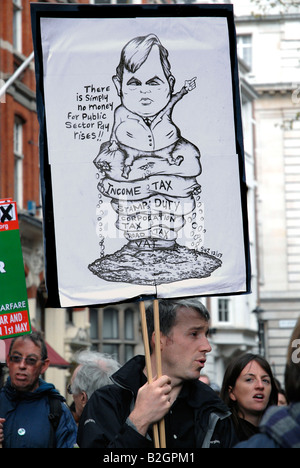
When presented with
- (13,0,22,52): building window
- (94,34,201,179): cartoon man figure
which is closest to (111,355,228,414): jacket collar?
(94,34,201,179): cartoon man figure

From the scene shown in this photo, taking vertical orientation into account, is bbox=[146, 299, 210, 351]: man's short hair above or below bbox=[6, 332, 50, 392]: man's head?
above

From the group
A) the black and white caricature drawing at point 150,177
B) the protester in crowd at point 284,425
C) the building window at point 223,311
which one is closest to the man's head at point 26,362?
the black and white caricature drawing at point 150,177

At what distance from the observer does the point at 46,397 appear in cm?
650

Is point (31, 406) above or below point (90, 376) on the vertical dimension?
below

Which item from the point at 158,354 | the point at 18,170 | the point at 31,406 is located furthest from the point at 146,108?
the point at 18,170

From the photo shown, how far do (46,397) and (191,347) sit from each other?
1838 mm

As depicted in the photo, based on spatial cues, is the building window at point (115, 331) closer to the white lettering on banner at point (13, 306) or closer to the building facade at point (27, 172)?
the building facade at point (27, 172)

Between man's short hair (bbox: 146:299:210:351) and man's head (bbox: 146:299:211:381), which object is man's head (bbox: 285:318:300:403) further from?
man's short hair (bbox: 146:299:210:351)

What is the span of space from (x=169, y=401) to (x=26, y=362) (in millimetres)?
1987

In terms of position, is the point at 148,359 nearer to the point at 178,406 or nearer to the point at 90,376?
the point at 178,406

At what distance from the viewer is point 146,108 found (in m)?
5.19

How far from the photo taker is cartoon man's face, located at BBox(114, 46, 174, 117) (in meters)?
5.19

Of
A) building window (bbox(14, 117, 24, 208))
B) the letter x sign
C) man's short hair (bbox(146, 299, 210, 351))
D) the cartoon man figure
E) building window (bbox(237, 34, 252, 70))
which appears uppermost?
building window (bbox(237, 34, 252, 70))

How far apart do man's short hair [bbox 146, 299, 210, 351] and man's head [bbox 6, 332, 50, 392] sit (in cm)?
160
